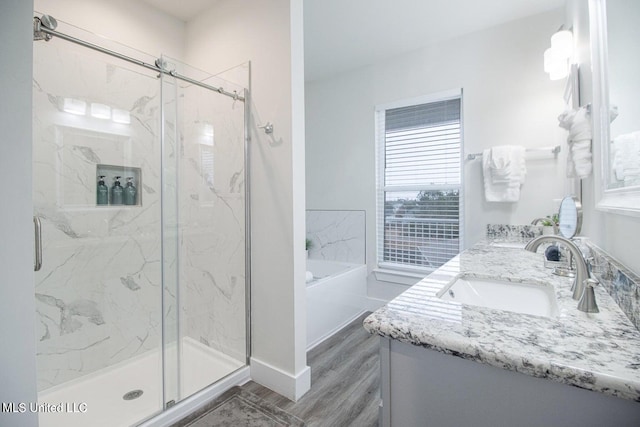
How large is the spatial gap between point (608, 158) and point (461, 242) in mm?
1712

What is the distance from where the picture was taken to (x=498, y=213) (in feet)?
8.28

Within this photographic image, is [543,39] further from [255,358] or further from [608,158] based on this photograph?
[255,358]

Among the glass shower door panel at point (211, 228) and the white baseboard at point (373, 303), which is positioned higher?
the glass shower door panel at point (211, 228)

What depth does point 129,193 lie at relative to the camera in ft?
6.95

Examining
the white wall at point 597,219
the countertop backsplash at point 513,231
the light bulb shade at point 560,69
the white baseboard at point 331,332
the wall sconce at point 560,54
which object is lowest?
the white baseboard at point 331,332

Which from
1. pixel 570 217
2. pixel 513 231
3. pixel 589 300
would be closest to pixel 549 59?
pixel 570 217

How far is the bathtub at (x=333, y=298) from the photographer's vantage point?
7.72ft

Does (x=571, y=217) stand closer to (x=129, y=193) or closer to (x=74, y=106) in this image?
(x=129, y=193)

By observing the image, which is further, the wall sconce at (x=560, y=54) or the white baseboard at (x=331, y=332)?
the white baseboard at (x=331, y=332)

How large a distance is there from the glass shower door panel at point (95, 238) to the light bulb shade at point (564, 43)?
8.87 feet

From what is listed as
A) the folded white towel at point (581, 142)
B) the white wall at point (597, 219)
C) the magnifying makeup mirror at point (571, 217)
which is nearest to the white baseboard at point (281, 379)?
the white wall at point (597, 219)

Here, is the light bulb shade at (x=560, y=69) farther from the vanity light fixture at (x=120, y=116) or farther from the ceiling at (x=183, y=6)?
the vanity light fixture at (x=120, y=116)

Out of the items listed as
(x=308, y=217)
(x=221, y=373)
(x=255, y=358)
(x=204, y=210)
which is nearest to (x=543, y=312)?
(x=255, y=358)

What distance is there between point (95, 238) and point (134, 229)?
0.77 ft
